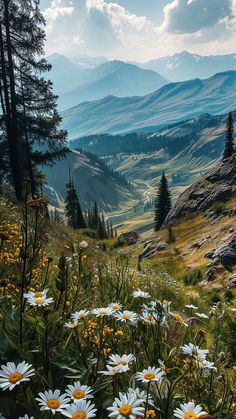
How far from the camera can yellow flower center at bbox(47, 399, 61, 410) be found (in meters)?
1.79

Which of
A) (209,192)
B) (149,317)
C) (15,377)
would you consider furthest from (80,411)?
(209,192)

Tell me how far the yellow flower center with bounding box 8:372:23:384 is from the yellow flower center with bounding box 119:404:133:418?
54cm

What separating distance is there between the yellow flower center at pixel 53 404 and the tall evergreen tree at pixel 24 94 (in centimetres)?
1892

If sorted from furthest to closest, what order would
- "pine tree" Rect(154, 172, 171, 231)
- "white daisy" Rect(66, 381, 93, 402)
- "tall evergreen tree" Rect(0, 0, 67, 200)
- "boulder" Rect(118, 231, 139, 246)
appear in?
"pine tree" Rect(154, 172, 171, 231), "boulder" Rect(118, 231, 139, 246), "tall evergreen tree" Rect(0, 0, 67, 200), "white daisy" Rect(66, 381, 93, 402)

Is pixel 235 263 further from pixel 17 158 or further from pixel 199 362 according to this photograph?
pixel 199 362

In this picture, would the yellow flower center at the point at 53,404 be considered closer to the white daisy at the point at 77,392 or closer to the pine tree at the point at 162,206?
the white daisy at the point at 77,392

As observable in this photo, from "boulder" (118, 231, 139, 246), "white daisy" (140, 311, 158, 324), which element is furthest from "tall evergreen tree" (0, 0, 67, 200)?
"boulder" (118, 231, 139, 246)

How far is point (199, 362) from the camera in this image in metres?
2.75

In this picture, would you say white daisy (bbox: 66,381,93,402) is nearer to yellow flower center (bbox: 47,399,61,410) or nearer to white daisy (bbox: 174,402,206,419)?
yellow flower center (bbox: 47,399,61,410)

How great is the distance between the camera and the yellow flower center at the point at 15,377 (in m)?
1.82

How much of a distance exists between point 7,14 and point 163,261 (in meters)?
21.5

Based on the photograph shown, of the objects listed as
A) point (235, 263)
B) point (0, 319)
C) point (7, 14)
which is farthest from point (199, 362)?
point (7, 14)

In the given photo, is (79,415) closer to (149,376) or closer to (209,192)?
(149,376)

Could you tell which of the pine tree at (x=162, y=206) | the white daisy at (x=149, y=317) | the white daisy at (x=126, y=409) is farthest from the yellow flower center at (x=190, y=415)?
the pine tree at (x=162, y=206)
